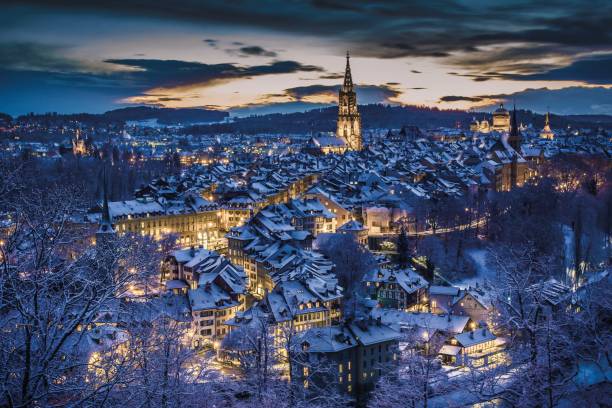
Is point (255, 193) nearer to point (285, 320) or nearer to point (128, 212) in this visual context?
point (128, 212)

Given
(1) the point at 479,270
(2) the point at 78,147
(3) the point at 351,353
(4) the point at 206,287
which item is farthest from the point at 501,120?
(3) the point at 351,353

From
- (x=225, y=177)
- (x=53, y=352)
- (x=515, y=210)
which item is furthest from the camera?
(x=225, y=177)

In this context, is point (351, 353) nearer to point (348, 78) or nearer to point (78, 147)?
point (348, 78)

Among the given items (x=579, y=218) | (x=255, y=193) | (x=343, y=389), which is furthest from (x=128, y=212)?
(x=579, y=218)

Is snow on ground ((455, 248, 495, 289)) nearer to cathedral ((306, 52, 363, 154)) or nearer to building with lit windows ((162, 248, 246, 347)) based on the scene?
building with lit windows ((162, 248, 246, 347))

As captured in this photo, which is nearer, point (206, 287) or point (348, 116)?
point (206, 287)
